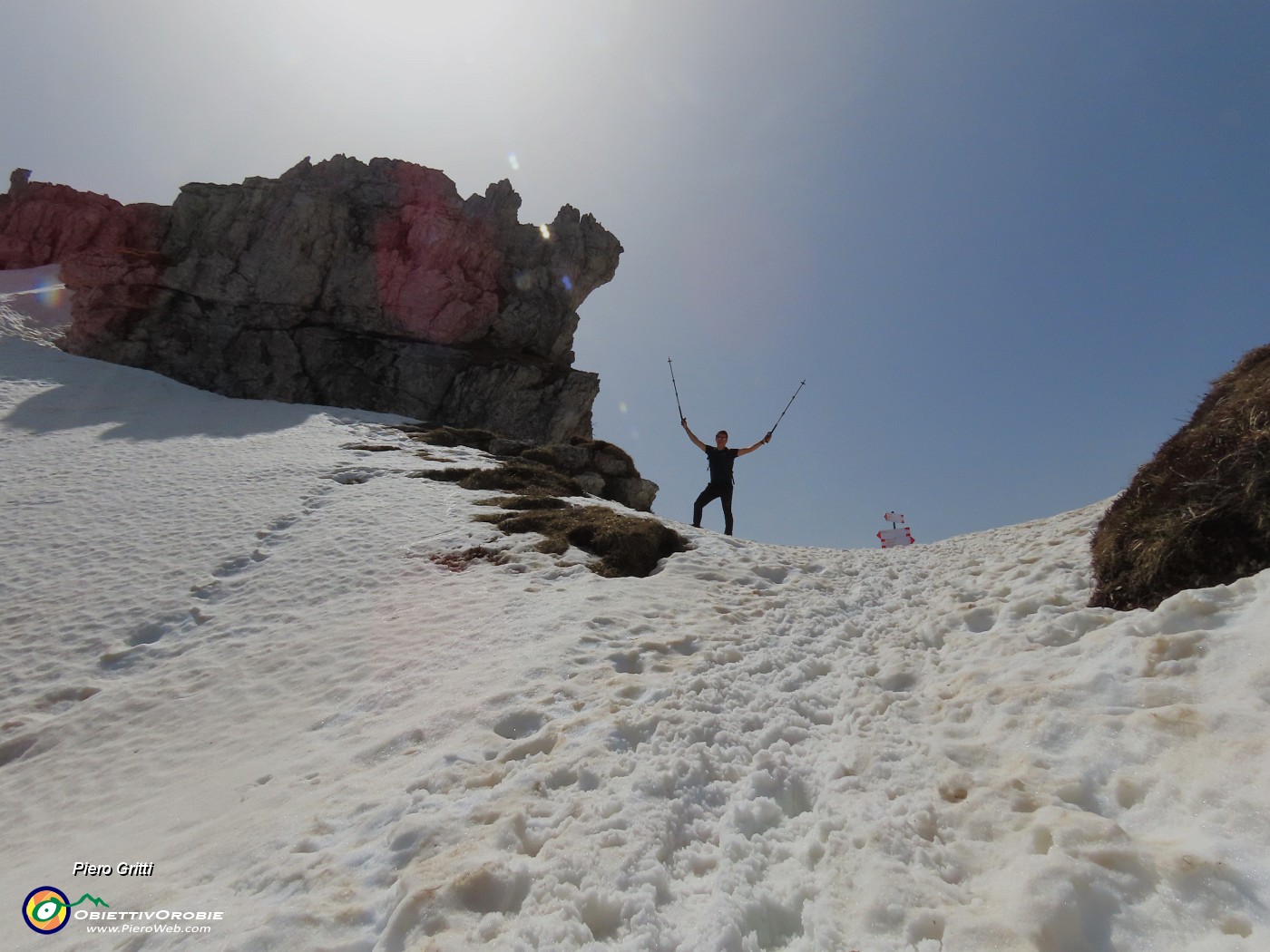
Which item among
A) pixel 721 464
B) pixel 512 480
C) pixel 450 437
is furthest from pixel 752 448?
pixel 450 437

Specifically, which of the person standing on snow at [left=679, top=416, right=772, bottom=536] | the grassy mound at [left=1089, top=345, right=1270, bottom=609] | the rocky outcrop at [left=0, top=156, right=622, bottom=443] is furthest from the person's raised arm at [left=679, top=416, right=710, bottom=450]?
the rocky outcrop at [left=0, top=156, right=622, bottom=443]

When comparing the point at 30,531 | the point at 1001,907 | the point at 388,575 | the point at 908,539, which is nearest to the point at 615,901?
the point at 1001,907

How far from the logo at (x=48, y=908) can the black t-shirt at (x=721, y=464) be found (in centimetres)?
1498

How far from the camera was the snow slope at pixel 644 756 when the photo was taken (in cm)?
340

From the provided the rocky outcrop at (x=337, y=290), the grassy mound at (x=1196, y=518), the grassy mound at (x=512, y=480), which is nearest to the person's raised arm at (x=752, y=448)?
the grassy mound at (x=512, y=480)

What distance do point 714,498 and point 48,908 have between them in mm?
15004

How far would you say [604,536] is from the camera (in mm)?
14078

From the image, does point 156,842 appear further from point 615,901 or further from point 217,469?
point 217,469

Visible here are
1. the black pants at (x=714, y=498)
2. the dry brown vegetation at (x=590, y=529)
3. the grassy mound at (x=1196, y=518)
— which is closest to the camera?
the grassy mound at (x=1196, y=518)

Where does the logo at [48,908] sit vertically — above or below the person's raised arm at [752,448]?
below

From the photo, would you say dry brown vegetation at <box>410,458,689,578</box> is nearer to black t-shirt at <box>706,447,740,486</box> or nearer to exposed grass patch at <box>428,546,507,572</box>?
exposed grass patch at <box>428,546,507,572</box>

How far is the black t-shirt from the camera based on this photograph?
57.9 feet

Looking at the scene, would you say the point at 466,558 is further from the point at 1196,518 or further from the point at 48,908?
the point at 1196,518

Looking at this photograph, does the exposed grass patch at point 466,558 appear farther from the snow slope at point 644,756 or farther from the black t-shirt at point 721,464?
the black t-shirt at point 721,464
